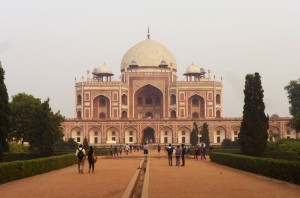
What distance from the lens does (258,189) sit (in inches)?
464

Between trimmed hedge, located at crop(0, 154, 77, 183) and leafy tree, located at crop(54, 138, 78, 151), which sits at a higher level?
leafy tree, located at crop(54, 138, 78, 151)

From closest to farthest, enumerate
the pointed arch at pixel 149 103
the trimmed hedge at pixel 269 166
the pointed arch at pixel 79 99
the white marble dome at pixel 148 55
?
1. the trimmed hedge at pixel 269 166
2. the pointed arch at pixel 79 99
3. the pointed arch at pixel 149 103
4. the white marble dome at pixel 148 55

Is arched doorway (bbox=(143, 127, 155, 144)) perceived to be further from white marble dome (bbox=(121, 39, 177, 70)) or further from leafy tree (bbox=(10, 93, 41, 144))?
leafy tree (bbox=(10, 93, 41, 144))

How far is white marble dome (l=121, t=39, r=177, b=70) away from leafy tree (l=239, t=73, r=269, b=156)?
47.9 metres

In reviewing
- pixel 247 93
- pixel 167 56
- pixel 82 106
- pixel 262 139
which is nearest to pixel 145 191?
pixel 262 139

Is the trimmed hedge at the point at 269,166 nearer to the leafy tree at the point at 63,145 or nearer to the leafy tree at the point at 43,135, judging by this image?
the leafy tree at the point at 43,135

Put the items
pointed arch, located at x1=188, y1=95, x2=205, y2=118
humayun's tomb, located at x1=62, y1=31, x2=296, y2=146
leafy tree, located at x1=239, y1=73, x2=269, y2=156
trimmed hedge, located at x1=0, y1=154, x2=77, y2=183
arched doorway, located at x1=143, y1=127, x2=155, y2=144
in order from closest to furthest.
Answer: trimmed hedge, located at x1=0, y1=154, x2=77, y2=183 → leafy tree, located at x1=239, y1=73, x2=269, y2=156 → humayun's tomb, located at x1=62, y1=31, x2=296, y2=146 → arched doorway, located at x1=143, y1=127, x2=155, y2=144 → pointed arch, located at x1=188, y1=95, x2=205, y2=118

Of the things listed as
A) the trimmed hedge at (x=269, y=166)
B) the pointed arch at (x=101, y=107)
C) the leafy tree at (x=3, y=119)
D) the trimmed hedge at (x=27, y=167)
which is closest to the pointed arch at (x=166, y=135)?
the pointed arch at (x=101, y=107)

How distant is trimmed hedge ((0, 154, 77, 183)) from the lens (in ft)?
46.8

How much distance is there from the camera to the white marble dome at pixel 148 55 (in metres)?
75.1

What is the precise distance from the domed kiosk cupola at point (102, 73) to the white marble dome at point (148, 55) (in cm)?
269

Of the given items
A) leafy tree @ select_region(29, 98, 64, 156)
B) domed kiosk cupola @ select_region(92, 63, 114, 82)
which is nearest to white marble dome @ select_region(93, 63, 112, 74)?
domed kiosk cupola @ select_region(92, 63, 114, 82)

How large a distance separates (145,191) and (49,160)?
9780 millimetres

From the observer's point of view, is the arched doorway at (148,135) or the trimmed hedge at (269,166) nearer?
the trimmed hedge at (269,166)
